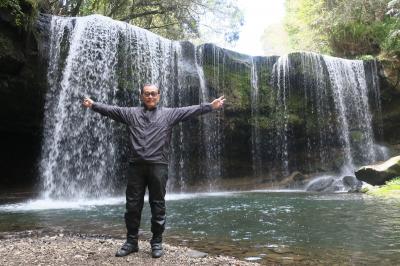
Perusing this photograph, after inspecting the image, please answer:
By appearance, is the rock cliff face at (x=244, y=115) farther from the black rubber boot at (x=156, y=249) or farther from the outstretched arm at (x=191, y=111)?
the black rubber boot at (x=156, y=249)

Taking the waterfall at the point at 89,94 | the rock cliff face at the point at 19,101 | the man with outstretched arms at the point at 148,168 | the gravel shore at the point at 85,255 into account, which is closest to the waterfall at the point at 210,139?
the waterfall at the point at 89,94

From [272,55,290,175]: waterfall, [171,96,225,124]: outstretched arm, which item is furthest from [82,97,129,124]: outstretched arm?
[272,55,290,175]: waterfall

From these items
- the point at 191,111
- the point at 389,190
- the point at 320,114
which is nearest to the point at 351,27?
the point at 320,114

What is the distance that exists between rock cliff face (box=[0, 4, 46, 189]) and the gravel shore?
880 centimetres

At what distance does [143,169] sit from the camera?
15.2ft

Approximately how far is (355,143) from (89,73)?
1225cm

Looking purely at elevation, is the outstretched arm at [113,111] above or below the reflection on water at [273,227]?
above

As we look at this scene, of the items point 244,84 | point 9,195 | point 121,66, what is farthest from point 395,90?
point 9,195

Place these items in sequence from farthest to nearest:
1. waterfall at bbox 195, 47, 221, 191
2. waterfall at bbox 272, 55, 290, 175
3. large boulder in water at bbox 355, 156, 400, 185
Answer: waterfall at bbox 272, 55, 290, 175 < waterfall at bbox 195, 47, 221, 191 < large boulder in water at bbox 355, 156, 400, 185

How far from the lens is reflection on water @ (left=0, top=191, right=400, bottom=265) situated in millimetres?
5164

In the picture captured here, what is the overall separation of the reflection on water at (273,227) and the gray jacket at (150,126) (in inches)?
62.3

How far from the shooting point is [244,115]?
18156mm

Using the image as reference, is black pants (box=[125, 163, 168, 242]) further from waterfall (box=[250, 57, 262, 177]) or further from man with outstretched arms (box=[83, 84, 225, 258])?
waterfall (box=[250, 57, 262, 177])

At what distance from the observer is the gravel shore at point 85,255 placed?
4.24 metres
